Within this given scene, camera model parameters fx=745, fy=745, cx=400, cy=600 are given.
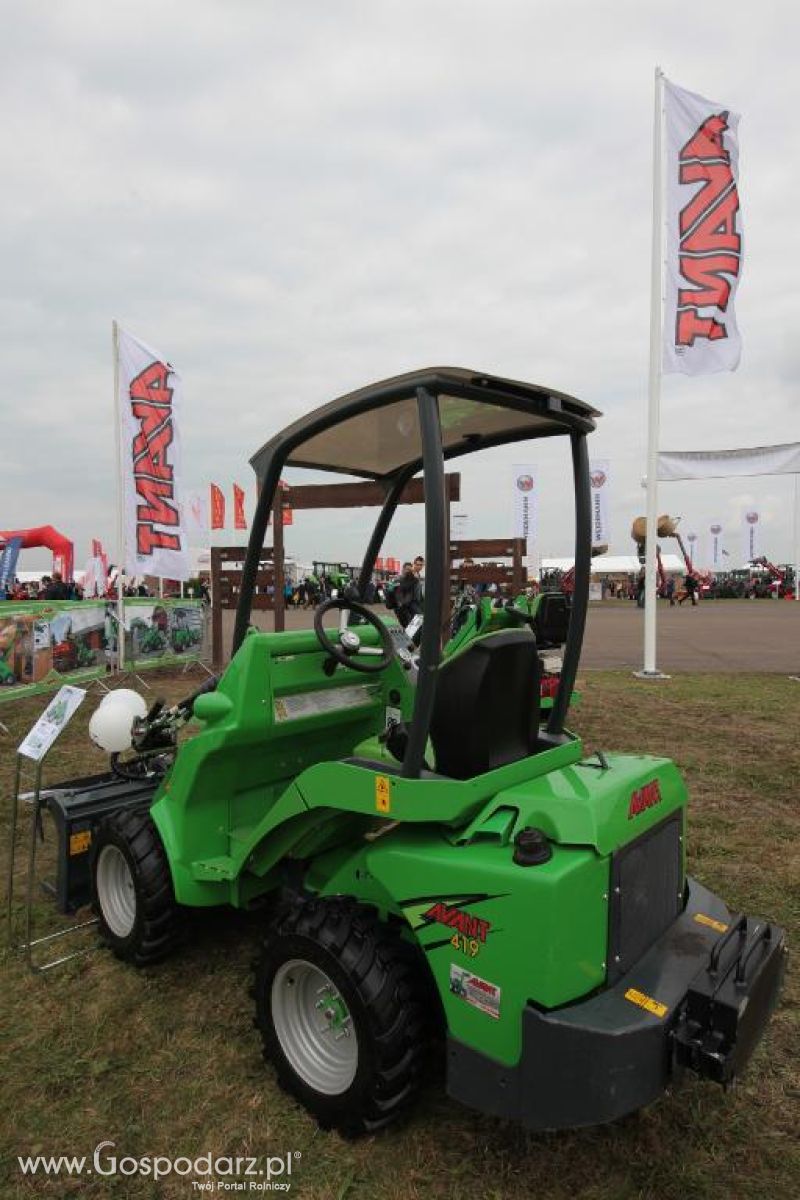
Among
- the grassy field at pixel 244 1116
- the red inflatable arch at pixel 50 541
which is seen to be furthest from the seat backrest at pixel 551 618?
the red inflatable arch at pixel 50 541

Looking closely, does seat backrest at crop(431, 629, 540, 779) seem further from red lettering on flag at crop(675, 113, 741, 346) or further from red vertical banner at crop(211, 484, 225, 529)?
red vertical banner at crop(211, 484, 225, 529)

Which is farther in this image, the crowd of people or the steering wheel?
the crowd of people

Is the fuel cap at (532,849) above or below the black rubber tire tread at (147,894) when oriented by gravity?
above

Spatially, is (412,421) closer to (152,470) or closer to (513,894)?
(513,894)

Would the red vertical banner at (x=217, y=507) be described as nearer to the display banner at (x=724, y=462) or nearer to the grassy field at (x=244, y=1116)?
Result: the display banner at (x=724, y=462)

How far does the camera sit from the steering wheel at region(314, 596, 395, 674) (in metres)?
2.69

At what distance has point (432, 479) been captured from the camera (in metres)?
1.98

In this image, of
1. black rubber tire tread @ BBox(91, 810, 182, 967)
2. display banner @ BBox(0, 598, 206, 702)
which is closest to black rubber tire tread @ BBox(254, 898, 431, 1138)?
black rubber tire tread @ BBox(91, 810, 182, 967)

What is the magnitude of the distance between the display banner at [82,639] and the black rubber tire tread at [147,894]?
5020 millimetres

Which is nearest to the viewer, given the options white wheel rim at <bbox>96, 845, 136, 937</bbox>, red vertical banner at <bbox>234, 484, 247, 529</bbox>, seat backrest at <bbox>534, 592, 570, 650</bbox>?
white wheel rim at <bbox>96, 845, 136, 937</bbox>

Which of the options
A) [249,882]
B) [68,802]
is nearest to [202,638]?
[68,802]

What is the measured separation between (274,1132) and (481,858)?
106 cm

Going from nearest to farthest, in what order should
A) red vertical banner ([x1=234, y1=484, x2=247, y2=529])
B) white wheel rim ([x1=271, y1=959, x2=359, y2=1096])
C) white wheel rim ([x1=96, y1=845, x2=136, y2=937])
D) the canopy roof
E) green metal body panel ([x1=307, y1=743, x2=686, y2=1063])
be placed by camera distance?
1. green metal body panel ([x1=307, y1=743, x2=686, y2=1063])
2. the canopy roof
3. white wheel rim ([x1=271, y1=959, x2=359, y2=1096])
4. white wheel rim ([x1=96, y1=845, x2=136, y2=937])
5. red vertical banner ([x1=234, y1=484, x2=247, y2=529])

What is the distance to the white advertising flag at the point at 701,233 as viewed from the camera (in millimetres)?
9516
